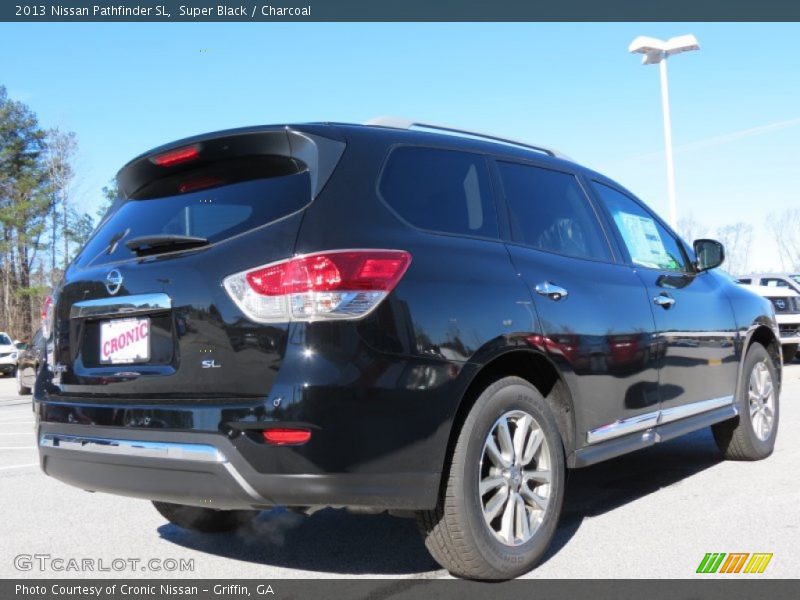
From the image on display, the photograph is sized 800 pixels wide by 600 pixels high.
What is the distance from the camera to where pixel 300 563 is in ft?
12.6

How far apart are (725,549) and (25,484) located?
4768 mm

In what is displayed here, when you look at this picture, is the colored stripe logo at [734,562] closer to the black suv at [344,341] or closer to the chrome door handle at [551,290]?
the black suv at [344,341]

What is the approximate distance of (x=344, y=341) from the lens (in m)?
2.95

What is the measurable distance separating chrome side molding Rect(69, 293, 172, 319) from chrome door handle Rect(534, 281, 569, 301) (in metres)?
1.62

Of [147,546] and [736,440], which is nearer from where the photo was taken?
[147,546]

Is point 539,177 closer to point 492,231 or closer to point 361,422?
point 492,231

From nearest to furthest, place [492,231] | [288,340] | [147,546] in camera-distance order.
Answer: [288,340] → [492,231] → [147,546]

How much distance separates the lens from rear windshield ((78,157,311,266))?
10.5ft

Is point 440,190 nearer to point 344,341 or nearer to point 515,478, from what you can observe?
point 344,341

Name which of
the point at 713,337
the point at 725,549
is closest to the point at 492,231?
the point at 725,549

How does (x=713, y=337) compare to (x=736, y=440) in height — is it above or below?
above

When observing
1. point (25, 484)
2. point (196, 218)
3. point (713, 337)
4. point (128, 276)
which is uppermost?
point (196, 218)

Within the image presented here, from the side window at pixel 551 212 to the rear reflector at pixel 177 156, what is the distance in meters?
1.45

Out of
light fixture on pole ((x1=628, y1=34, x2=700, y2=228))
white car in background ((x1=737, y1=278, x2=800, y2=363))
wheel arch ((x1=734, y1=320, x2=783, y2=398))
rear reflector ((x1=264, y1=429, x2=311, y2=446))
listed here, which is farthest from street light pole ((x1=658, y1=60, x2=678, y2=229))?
rear reflector ((x1=264, y1=429, x2=311, y2=446))
